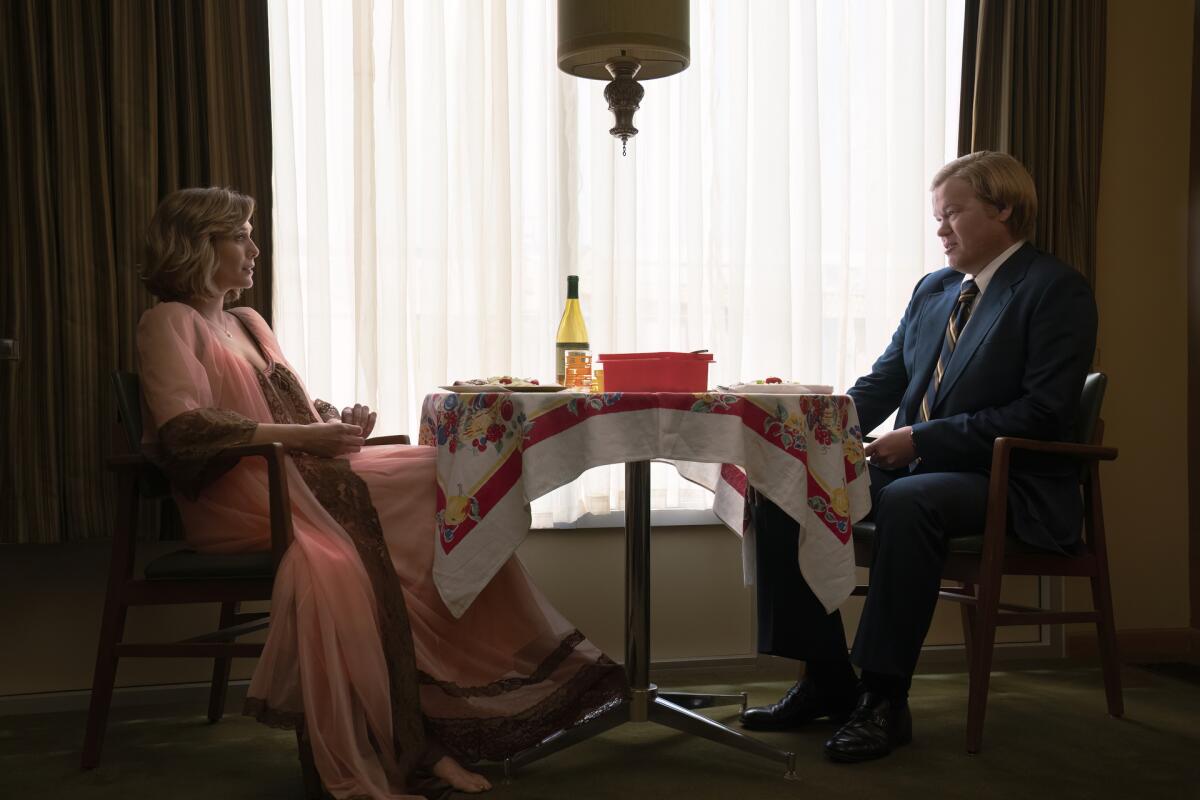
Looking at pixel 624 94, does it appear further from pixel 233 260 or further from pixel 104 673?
pixel 104 673

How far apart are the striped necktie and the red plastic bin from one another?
847 mm

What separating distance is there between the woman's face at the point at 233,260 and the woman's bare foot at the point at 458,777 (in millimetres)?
1185

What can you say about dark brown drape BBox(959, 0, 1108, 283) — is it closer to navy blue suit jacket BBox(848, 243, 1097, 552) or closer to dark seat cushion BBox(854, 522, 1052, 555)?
navy blue suit jacket BBox(848, 243, 1097, 552)

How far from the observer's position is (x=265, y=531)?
227 cm

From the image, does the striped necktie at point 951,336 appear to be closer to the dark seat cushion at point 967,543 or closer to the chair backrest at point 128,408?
the dark seat cushion at point 967,543

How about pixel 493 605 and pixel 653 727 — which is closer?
pixel 493 605

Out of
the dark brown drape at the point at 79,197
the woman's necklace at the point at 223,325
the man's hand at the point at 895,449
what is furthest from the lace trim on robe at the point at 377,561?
the man's hand at the point at 895,449

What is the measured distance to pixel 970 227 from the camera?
2.66 metres

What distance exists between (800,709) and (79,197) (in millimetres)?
2151

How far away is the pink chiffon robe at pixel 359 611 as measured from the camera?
200 cm

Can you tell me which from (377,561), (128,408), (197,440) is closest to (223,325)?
(128,408)

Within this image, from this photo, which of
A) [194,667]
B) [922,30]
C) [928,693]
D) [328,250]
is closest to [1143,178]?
[922,30]

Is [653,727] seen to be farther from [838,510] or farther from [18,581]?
[18,581]

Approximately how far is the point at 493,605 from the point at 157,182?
4.65ft
